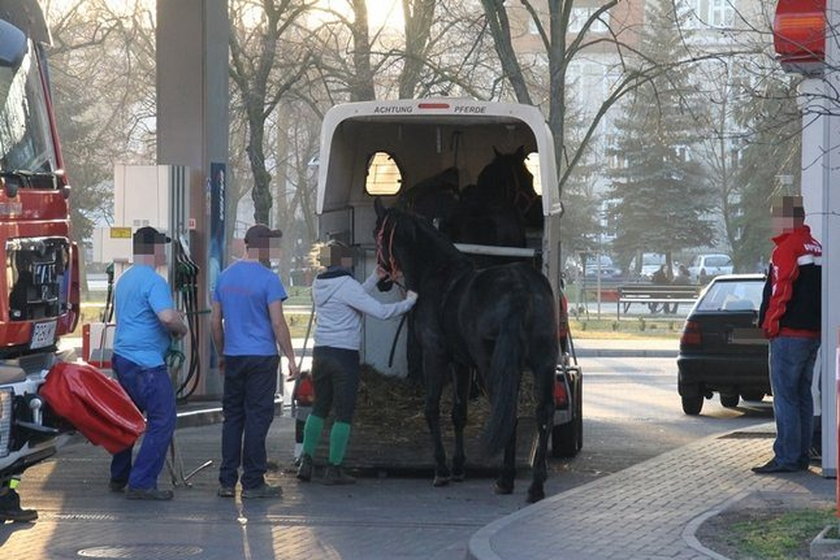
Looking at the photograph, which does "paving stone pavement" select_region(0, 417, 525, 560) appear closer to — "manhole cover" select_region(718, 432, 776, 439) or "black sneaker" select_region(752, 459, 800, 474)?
"black sneaker" select_region(752, 459, 800, 474)

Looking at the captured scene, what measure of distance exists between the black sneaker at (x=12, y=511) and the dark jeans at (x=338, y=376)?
99.2 inches

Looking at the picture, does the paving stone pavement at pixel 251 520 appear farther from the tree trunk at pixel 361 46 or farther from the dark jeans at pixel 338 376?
the tree trunk at pixel 361 46

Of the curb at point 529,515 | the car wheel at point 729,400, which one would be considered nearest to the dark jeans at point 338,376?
the curb at point 529,515

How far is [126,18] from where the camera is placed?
2761 cm

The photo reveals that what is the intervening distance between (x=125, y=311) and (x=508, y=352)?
9.13ft

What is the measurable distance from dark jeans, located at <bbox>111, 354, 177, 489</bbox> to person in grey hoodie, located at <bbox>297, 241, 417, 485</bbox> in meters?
1.27

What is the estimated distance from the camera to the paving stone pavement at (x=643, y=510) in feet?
28.1

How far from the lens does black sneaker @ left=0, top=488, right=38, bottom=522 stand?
10102mm

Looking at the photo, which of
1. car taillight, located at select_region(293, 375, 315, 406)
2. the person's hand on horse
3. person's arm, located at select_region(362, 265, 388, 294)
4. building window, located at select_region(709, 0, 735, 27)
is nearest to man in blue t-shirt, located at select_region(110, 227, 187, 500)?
the person's hand on horse

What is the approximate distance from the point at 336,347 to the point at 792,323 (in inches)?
138

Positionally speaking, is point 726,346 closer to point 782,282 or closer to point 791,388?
point 791,388

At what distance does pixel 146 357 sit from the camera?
10961mm

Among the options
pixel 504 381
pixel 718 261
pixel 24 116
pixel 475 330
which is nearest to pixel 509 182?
pixel 475 330

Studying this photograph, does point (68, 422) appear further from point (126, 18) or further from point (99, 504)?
point (126, 18)
